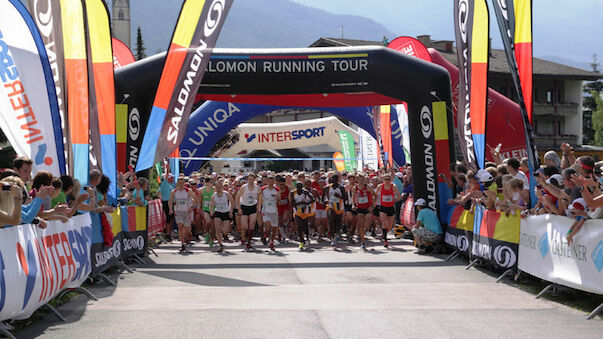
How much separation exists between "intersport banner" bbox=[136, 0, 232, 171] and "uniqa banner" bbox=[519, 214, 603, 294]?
6432mm

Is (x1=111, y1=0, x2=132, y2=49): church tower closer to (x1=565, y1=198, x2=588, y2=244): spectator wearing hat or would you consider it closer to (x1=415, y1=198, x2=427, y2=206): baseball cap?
(x1=415, y1=198, x2=427, y2=206): baseball cap

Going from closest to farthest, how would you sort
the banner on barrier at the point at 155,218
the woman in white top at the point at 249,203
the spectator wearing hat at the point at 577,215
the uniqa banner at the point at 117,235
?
the spectator wearing hat at the point at 577,215 < the uniqa banner at the point at 117,235 < the woman in white top at the point at 249,203 < the banner on barrier at the point at 155,218

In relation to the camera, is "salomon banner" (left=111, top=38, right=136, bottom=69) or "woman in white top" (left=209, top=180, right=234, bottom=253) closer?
"woman in white top" (left=209, top=180, right=234, bottom=253)

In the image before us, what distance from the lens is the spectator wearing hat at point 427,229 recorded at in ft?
49.5

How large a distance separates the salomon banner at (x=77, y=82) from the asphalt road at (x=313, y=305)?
6.50 ft

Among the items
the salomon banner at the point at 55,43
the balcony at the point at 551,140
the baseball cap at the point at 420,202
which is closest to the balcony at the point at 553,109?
the balcony at the point at 551,140

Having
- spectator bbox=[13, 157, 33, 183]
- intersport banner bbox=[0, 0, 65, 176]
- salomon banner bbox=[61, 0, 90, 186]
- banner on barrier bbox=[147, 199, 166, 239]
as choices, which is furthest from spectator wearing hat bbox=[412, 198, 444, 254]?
spectator bbox=[13, 157, 33, 183]

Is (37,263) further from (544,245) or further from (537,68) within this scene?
(537,68)

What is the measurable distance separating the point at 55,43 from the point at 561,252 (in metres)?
7.44

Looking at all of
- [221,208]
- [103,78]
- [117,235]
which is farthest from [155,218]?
[103,78]

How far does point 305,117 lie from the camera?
68.1 m

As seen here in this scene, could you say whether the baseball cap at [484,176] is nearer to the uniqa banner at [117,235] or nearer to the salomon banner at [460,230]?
the salomon banner at [460,230]

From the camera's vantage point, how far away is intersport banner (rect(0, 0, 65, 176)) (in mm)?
8828

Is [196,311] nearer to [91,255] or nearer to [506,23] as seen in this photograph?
[91,255]
